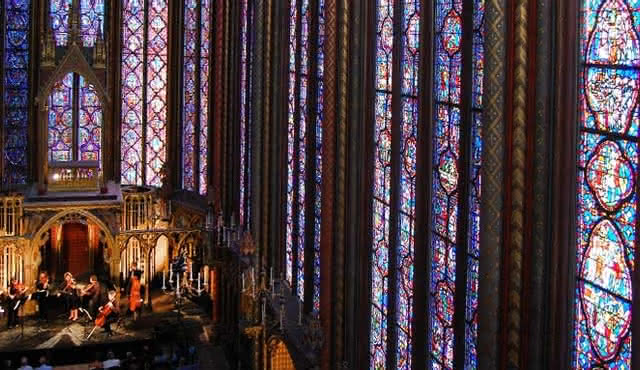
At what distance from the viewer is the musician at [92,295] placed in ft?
99.1

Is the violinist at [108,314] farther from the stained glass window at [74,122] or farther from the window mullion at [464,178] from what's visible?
the window mullion at [464,178]

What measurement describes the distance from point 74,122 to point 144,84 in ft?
8.74

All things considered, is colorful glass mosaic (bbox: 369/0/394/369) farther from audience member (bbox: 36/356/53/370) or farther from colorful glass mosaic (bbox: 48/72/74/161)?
colorful glass mosaic (bbox: 48/72/74/161)

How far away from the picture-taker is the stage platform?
2817 centimetres

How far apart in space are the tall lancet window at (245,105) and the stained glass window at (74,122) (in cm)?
761

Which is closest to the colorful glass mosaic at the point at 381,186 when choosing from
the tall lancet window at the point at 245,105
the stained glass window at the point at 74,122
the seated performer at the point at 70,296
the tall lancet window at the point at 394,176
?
the tall lancet window at the point at 394,176

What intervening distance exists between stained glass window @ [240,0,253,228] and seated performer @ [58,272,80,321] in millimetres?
5584

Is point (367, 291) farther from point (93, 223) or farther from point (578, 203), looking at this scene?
point (93, 223)

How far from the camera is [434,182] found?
14.3 metres

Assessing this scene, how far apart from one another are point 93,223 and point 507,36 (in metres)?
22.5

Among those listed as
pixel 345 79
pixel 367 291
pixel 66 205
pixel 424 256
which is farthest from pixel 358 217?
pixel 66 205

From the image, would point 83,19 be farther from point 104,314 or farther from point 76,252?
point 104,314

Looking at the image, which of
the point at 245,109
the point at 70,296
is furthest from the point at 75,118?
the point at 245,109

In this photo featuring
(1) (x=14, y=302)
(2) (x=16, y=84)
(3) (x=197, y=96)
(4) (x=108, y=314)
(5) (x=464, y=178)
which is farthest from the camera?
(2) (x=16, y=84)
